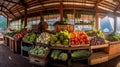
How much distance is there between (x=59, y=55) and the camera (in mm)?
4570

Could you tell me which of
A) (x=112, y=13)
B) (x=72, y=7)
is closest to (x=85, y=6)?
(x=72, y=7)

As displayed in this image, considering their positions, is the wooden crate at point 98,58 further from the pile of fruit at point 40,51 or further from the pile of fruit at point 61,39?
the pile of fruit at point 40,51

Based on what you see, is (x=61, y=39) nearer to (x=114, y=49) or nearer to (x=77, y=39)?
(x=77, y=39)

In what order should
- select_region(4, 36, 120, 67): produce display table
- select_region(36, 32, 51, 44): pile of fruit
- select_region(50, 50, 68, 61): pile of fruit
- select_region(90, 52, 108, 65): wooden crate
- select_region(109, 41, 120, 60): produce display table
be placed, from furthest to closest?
select_region(109, 41, 120, 60): produce display table, select_region(90, 52, 108, 65): wooden crate, select_region(36, 32, 51, 44): pile of fruit, select_region(4, 36, 120, 67): produce display table, select_region(50, 50, 68, 61): pile of fruit

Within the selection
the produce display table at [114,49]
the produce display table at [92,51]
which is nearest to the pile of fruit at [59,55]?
the produce display table at [92,51]

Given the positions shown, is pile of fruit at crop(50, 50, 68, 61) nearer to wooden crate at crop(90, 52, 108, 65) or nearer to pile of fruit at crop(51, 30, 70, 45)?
pile of fruit at crop(51, 30, 70, 45)

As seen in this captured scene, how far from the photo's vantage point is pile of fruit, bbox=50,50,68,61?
4479 mm

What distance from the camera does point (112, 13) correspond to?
905cm

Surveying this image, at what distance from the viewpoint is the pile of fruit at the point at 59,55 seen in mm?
4479

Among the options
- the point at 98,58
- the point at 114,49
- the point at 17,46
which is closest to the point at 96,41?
the point at 98,58

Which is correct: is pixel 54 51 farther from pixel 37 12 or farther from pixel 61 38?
pixel 37 12

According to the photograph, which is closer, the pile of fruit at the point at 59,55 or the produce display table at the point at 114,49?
the pile of fruit at the point at 59,55

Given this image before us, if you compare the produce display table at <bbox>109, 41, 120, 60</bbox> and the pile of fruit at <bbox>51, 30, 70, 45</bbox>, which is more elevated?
the pile of fruit at <bbox>51, 30, 70, 45</bbox>

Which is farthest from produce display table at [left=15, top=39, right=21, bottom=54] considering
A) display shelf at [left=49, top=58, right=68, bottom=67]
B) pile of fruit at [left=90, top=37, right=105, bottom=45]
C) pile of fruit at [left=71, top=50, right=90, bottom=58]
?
pile of fruit at [left=90, top=37, right=105, bottom=45]
